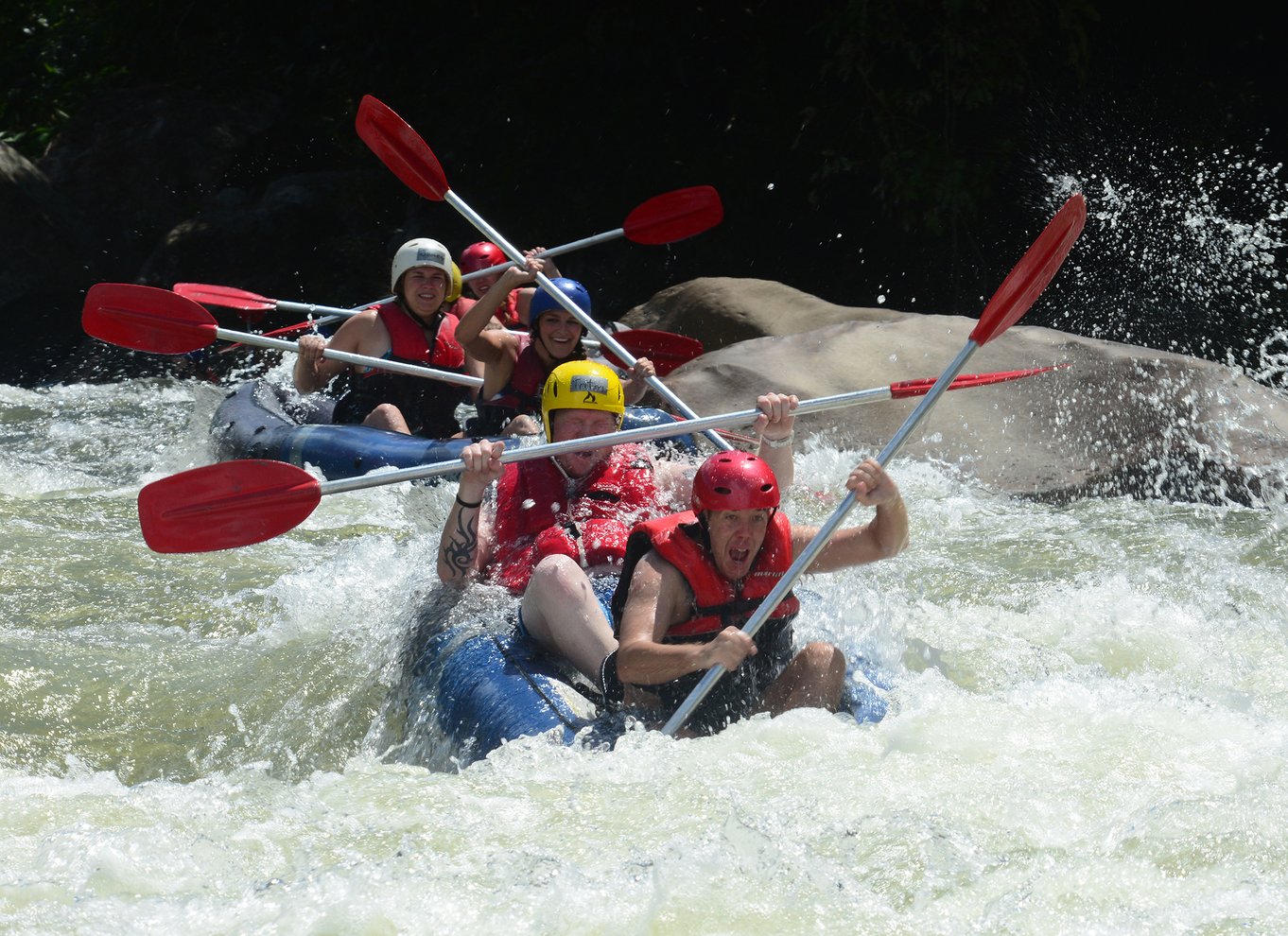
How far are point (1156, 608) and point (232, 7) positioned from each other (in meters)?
10.5

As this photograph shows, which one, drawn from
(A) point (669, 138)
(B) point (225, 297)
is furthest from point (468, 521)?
(A) point (669, 138)

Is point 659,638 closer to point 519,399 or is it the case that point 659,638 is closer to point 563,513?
point 563,513

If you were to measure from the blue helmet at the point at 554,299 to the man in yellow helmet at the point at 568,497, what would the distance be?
1.48 m

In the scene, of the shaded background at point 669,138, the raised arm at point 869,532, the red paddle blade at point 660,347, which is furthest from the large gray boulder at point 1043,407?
the raised arm at point 869,532

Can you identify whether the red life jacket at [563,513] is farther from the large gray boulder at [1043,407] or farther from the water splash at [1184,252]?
the water splash at [1184,252]

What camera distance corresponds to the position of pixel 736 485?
11.1 feet

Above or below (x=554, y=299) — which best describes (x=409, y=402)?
below

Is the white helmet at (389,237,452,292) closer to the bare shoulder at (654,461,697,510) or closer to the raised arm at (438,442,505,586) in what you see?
the bare shoulder at (654,461,697,510)

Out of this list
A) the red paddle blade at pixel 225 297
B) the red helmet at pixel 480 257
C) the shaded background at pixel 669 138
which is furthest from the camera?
the shaded background at pixel 669 138

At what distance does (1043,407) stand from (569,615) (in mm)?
3828

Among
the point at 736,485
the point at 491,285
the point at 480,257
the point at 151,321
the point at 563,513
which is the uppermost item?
the point at 736,485

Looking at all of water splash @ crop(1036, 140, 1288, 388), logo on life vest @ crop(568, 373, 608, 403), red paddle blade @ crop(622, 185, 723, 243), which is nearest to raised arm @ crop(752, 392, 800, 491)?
logo on life vest @ crop(568, 373, 608, 403)

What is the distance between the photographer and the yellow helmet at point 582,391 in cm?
426

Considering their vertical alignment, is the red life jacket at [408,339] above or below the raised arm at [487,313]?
below
